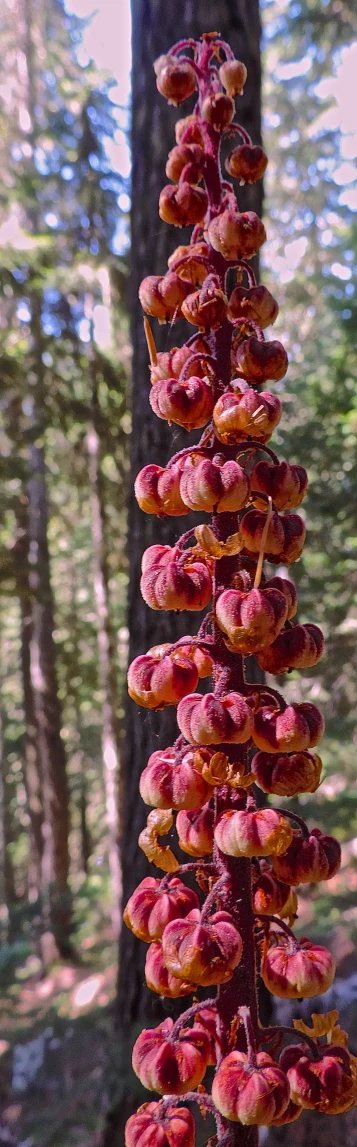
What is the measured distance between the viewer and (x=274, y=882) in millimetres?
1111

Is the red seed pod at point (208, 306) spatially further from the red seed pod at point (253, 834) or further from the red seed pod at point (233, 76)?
the red seed pod at point (253, 834)

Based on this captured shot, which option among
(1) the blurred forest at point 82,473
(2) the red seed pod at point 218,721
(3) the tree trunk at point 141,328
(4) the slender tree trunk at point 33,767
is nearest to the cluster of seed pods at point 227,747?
(2) the red seed pod at point 218,721

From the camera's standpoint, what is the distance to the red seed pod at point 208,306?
1032 mm

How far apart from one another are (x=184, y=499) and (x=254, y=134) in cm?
239

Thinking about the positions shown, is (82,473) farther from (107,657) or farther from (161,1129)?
(161,1129)

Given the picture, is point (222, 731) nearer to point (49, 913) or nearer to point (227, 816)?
point (227, 816)

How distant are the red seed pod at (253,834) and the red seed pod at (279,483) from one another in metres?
0.47

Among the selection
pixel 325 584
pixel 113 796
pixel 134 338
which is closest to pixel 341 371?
pixel 325 584

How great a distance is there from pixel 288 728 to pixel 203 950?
32cm

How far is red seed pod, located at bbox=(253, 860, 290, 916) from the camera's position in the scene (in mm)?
1095

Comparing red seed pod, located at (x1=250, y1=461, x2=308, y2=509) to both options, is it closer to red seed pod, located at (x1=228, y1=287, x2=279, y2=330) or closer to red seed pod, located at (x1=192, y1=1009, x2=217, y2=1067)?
red seed pod, located at (x1=228, y1=287, x2=279, y2=330)

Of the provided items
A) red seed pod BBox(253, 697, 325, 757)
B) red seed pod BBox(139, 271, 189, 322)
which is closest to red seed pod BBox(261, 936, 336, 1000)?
red seed pod BBox(253, 697, 325, 757)

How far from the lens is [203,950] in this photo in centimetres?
90

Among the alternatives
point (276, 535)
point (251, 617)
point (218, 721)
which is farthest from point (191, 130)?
point (218, 721)
